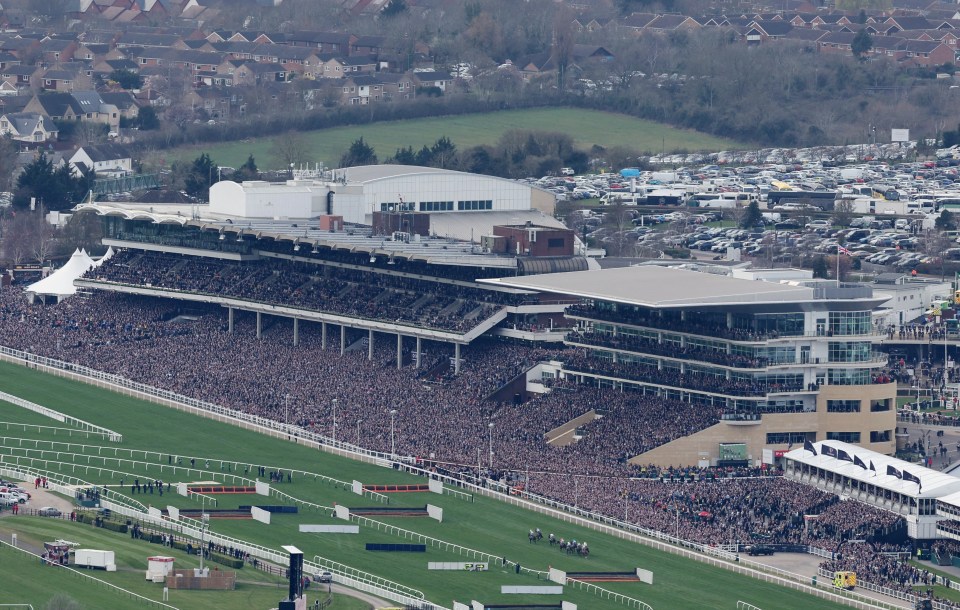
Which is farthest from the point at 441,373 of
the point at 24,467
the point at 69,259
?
the point at 69,259

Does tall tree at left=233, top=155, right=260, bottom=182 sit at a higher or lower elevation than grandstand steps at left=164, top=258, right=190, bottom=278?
higher

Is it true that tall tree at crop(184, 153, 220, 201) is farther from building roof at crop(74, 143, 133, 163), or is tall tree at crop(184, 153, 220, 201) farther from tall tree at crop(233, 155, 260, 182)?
building roof at crop(74, 143, 133, 163)

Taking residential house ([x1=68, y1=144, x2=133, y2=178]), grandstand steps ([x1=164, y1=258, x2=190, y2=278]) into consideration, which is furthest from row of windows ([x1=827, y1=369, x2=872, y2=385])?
residential house ([x1=68, y1=144, x2=133, y2=178])

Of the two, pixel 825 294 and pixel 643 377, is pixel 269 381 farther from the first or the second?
pixel 825 294

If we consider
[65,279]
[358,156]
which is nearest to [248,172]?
[358,156]

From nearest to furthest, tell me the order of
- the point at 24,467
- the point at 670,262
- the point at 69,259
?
the point at 24,467 < the point at 670,262 < the point at 69,259

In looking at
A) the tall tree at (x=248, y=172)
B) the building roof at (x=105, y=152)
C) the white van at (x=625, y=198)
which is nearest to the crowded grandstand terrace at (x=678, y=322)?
the tall tree at (x=248, y=172)

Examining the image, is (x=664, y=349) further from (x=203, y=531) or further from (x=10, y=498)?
(x=10, y=498)
